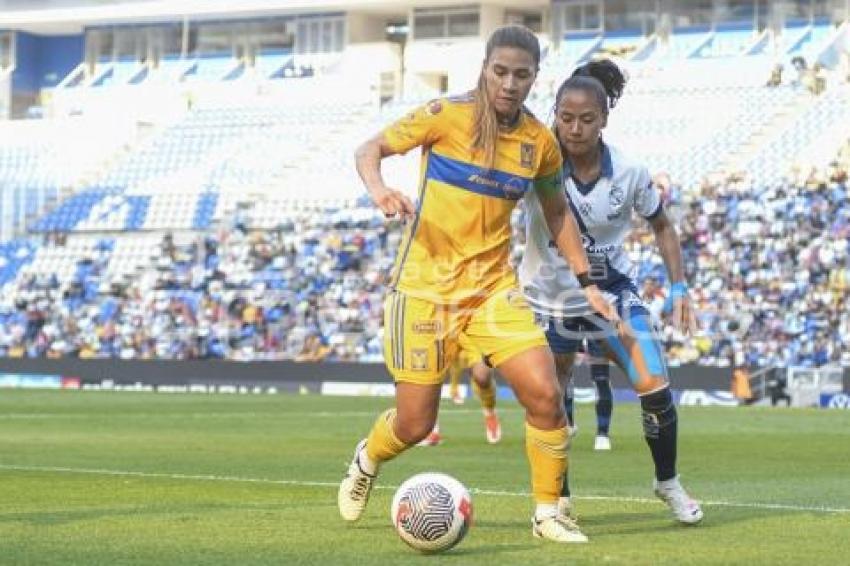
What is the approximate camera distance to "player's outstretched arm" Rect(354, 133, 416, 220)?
335 inches

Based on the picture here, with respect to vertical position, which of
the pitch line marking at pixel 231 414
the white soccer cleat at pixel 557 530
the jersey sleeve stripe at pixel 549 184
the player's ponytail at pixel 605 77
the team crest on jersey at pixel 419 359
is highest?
the player's ponytail at pixel 605 77

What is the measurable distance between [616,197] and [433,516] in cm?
264

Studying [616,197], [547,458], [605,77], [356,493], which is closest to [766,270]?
[605,77]

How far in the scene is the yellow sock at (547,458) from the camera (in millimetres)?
9578

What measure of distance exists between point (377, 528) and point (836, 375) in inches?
964

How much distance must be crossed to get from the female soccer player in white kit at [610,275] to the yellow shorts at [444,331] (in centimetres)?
95

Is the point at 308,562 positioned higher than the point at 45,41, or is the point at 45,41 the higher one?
the point at 45,41

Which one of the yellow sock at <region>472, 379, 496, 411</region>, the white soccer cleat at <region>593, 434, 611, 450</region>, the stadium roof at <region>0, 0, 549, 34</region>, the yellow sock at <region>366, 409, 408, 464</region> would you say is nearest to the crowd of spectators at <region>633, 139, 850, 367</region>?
the yellow sock at <region>472, 379, 496, 411</region>

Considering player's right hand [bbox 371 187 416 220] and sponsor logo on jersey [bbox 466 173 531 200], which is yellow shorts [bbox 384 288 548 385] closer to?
sponsor logo on jersey [bbox 466 173 531 200]

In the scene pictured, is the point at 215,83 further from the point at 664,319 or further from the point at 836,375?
the point at 836,375

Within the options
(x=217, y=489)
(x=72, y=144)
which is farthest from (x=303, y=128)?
(x=217, y=489)

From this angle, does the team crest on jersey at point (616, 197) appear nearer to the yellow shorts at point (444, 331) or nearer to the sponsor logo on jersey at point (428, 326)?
the yellow shorts at point (444, 331)

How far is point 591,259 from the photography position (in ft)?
35.6

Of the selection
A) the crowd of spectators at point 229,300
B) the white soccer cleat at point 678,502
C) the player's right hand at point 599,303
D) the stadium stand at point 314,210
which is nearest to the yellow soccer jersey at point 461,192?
the player's right hand at point 599,303
